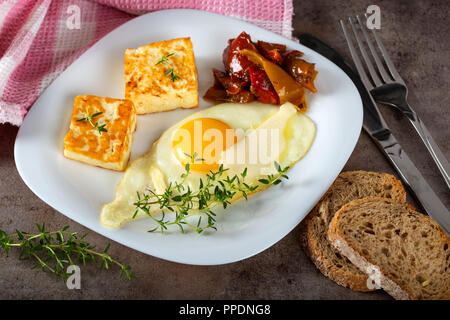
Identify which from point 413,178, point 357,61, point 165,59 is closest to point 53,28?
point 165,59

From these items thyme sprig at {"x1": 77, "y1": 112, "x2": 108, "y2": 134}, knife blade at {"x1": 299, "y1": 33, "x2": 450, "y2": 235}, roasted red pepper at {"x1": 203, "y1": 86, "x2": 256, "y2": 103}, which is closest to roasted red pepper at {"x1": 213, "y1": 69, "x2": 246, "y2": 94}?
roasted red pepper at {"x1": 203, "y1": 86, "x2": 256, "y2": 103}

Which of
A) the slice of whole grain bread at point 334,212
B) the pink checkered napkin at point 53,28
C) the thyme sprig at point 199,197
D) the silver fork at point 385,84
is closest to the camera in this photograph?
the thyme sprig at point 199,197

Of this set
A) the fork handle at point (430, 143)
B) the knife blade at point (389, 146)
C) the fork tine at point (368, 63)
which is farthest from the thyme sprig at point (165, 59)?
the fork handle at point (430, 143)

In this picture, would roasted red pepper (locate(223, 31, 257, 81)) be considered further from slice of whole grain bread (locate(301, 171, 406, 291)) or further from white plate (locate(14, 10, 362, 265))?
slice of whole grain bread (locate(301, 171, 406, 291))

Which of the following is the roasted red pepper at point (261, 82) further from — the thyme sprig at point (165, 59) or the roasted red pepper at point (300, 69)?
the thyme sprig at point (165, 59)

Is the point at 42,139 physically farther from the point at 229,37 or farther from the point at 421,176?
the point at 421,176
